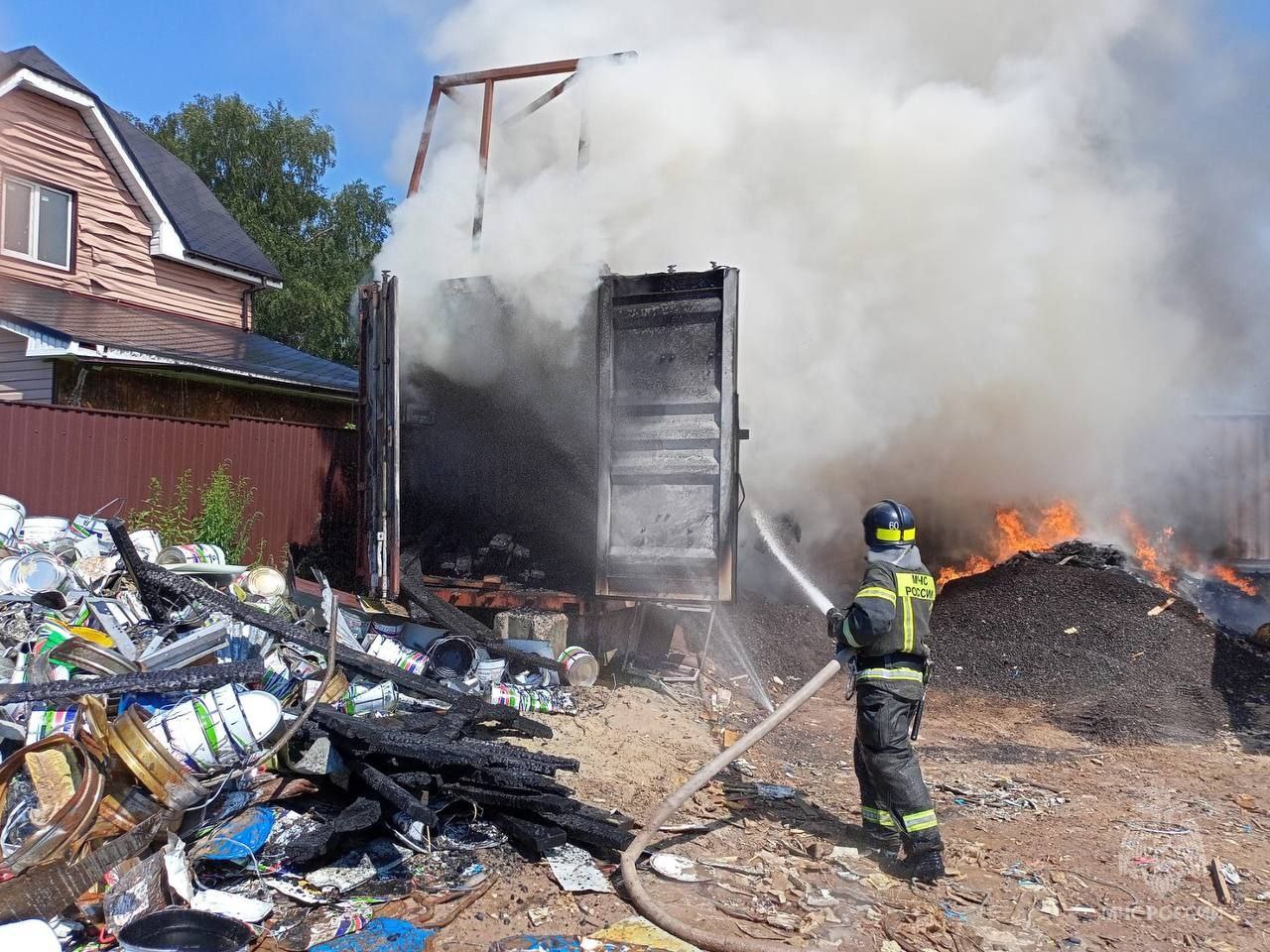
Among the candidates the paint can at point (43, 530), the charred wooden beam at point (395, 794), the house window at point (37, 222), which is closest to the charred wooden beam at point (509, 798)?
→ the charred wooden beam at point (395, 794)

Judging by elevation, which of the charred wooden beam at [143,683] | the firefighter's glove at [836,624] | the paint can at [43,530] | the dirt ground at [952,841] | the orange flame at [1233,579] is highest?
the paint can at [43,530]

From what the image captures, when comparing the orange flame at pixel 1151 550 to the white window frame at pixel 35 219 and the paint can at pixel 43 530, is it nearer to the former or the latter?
the paint can at pixel 43 530

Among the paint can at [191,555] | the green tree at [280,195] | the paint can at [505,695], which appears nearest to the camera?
the paint can at [505,695]

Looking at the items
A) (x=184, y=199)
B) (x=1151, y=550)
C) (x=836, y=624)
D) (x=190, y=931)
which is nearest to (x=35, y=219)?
(x=184, y=199)

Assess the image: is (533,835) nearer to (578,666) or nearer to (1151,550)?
(578,666)

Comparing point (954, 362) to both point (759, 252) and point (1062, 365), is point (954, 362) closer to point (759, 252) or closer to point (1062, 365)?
point (1062, 365)

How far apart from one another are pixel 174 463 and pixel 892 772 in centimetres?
670

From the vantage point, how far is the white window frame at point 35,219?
1086 cm

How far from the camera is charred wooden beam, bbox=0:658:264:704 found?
367 centimetres

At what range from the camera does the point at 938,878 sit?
3.75m

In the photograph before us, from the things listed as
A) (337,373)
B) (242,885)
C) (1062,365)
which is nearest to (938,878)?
(242,885)

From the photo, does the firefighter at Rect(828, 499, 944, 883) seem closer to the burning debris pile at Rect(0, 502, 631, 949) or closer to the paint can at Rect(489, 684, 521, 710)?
the burning debris pile at Rect(0, 502, 631, 949)

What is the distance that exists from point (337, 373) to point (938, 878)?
11.3 m

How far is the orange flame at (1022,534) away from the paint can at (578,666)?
5.66 metres
